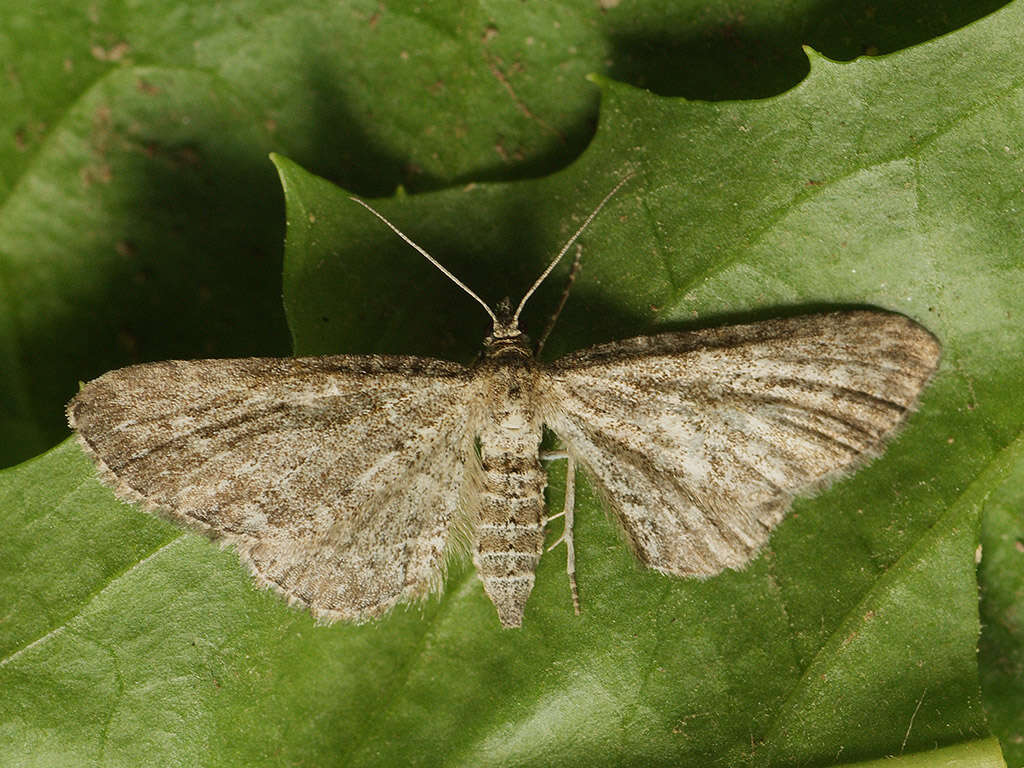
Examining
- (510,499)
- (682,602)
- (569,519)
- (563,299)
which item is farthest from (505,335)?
(682,602)

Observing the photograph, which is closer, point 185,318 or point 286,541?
point 286,541

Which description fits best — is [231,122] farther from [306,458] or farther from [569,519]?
[569,519]

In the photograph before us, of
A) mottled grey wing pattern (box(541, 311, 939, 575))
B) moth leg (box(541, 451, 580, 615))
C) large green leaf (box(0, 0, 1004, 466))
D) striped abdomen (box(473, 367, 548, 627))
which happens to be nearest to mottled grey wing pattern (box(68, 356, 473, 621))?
striped abdomen (box(473, 367, 548, 627))

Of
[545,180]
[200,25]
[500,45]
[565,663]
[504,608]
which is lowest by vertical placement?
[565,663]

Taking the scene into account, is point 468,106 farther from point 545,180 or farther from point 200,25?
point 200,25

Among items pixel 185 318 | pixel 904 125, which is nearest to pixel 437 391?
pixel 185 318
